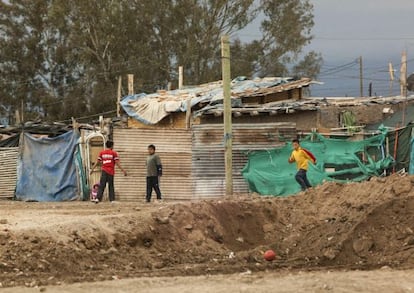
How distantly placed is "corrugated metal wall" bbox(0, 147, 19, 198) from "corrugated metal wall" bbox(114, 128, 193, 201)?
3.30 m

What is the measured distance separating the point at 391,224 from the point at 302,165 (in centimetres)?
471

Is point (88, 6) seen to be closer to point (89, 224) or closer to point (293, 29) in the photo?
point (293, 29)

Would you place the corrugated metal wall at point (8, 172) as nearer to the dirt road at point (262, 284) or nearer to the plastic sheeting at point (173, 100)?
the plastic sheeting at point (173, 100)

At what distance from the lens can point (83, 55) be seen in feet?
139

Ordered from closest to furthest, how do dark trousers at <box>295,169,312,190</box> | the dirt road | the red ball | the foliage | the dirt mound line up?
the dirt road → the dirt mound → the red ball → dark trousers at <box>295,169,312,190</box> → the foliage

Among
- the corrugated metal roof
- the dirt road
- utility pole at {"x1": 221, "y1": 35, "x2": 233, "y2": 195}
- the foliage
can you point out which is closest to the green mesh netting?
utility pole at {"x1": 221, "y1": 35, "x2": 233, "y2": 195}

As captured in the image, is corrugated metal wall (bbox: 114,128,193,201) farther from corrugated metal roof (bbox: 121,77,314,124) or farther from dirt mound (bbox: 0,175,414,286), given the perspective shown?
dirt mound (bbox: 0,175,414,286)

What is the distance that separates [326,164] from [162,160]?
14.8ft

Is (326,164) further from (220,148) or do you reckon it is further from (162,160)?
(162,160)

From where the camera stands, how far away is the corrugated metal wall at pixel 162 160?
18703mm

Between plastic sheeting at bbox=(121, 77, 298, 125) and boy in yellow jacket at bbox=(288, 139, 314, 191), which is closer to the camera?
boy in yellow jacket at bbox=(288, 139, 314, 191)

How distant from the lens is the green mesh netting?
57.0 ft

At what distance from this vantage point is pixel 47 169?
1970cm

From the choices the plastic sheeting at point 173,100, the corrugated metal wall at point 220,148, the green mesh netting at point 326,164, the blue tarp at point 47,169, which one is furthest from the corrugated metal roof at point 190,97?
the green mesh netting at point 326,164
